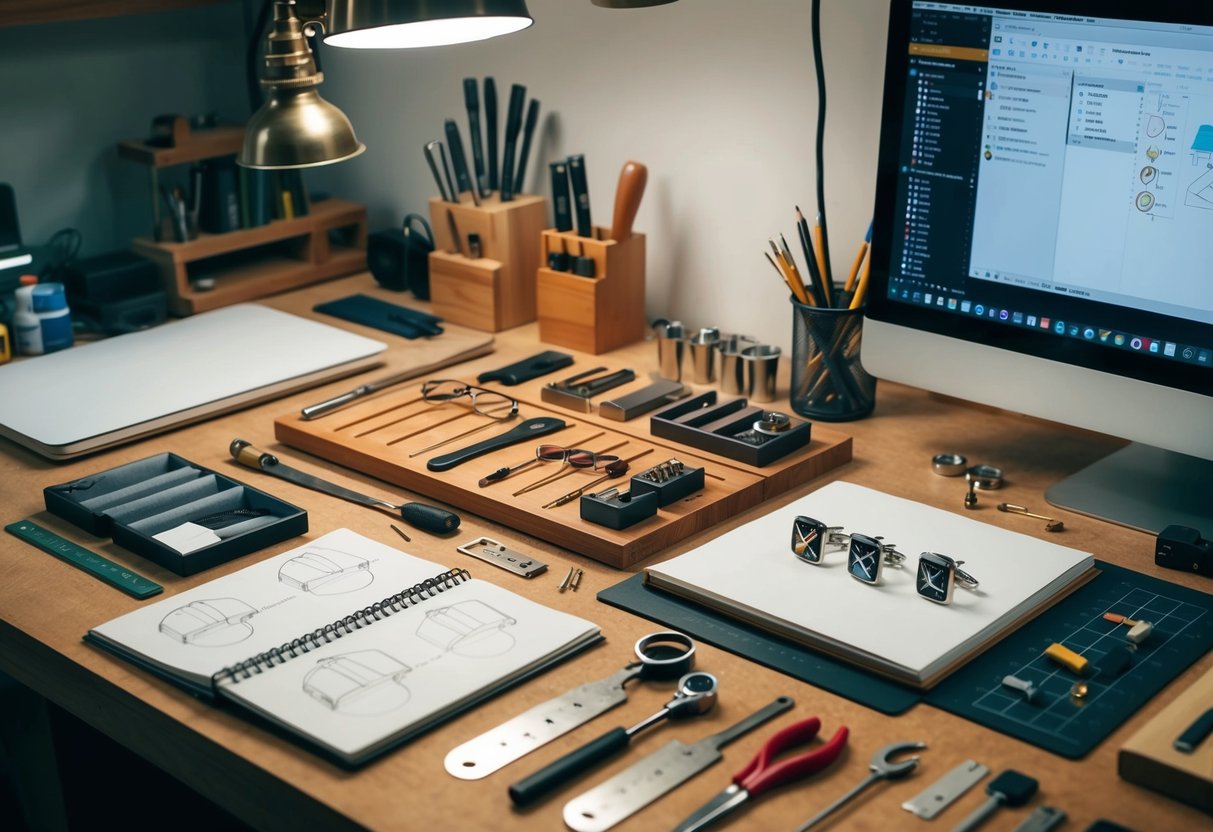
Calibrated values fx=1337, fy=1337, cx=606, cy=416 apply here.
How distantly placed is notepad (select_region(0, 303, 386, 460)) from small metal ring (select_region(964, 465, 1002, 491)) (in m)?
0.78

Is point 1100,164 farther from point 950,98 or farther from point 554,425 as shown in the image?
point 554,425

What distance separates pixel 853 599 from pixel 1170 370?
0.40 metres

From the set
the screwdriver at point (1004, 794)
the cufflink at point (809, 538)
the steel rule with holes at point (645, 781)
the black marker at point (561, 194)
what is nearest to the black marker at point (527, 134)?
the black marker at point (561, 194)

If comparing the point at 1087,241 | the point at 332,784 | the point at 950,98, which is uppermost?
the point at 950,98

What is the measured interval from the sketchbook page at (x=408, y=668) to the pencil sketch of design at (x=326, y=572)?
0.27ft

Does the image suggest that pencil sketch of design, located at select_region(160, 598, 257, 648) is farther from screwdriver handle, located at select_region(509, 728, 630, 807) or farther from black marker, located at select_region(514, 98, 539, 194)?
black marker, located at select_region(514, 98, 539, 194)

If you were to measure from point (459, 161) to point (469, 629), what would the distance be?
1002 mm

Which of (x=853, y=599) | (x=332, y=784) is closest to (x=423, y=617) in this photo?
(x=332, y=784)

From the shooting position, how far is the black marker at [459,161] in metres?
1.95

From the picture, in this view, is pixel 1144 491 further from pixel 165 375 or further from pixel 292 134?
pixel 165 375

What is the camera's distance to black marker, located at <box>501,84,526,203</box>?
196 cm

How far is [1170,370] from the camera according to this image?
4.24 ft

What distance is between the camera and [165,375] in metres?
1.72

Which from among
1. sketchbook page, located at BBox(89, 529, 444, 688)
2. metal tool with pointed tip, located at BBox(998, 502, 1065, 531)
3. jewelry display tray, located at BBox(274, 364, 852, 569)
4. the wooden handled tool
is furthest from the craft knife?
metal tool with pointed tip, located at BBox(998, 502, 1065, 531)
